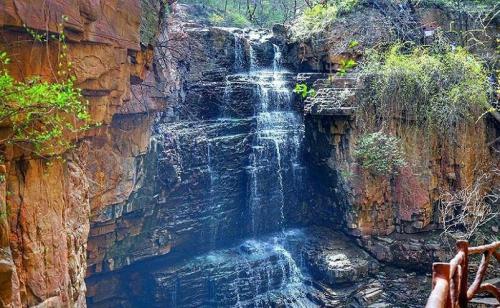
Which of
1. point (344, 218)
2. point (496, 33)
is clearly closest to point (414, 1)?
point (496, 33)

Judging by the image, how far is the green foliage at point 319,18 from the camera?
38.3 feet

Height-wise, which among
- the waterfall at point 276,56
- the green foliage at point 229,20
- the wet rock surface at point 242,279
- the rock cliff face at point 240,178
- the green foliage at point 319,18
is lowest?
the wet rock surface at point 242,279

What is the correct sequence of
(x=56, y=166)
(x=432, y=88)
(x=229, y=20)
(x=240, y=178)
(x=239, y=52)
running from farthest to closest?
(x=229, y=20) < (x=239, y=52) < (x=240, y=178) < (x=432, y=88) < (x=56, y=166)

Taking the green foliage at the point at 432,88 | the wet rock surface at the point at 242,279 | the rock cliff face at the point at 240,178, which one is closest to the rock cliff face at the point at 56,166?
the rock cliff face at the point at 240,178

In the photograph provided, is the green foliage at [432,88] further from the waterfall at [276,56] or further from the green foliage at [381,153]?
the waterfall at [276,56]

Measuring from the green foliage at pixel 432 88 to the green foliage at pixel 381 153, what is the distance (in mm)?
637

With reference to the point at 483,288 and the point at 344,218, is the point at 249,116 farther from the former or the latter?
the point at 483,288

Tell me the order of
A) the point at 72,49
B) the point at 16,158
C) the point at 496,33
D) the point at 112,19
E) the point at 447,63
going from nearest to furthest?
the point at 16,158 → the point at 72,49 → the point at 112,19 → the point at 447,63 → the point at 496,33

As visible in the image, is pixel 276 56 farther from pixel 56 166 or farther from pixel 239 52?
pixel 56 166

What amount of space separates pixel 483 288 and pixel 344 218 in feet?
27.8

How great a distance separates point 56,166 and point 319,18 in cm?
961

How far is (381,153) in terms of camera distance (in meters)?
9.80

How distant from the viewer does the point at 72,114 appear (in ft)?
16.5

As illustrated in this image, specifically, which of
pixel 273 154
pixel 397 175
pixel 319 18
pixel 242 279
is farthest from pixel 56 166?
pixel 319 18
